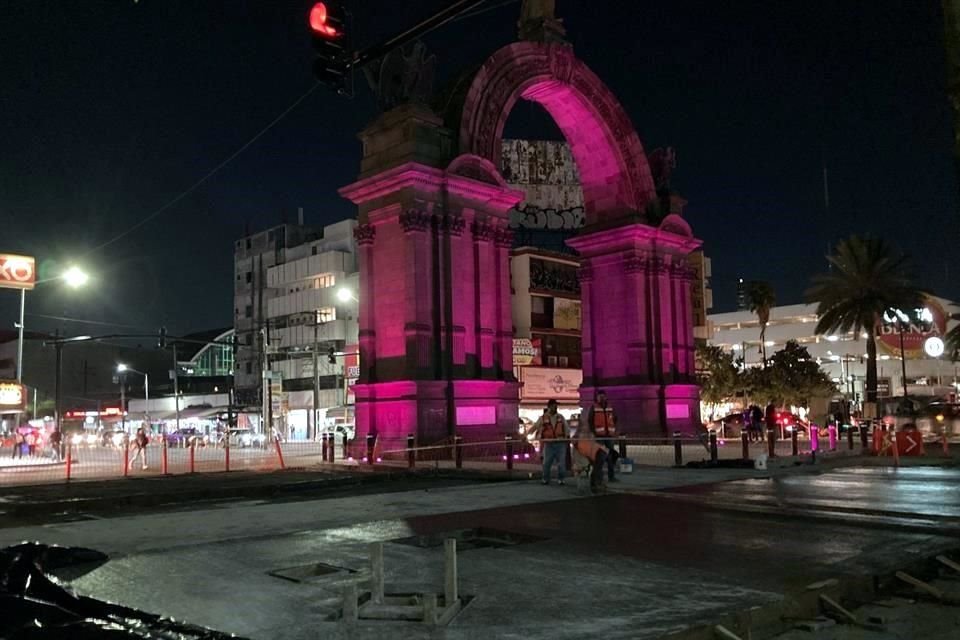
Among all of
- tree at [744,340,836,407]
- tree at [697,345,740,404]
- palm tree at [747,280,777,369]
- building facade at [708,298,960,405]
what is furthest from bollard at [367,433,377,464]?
building facade at [708,298,960,405]

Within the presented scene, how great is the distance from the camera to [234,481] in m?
20.6

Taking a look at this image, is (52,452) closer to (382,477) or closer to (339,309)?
(382,477)

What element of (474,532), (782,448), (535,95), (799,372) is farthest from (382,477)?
(799,372)

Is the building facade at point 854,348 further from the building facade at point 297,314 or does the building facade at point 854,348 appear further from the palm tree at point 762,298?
the building facade at point 297,314

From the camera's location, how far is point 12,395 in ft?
118

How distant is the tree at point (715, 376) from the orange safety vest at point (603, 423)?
43.8 meters

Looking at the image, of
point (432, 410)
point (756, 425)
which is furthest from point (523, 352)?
point (432, 410)

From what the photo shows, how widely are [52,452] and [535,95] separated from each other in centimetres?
2685

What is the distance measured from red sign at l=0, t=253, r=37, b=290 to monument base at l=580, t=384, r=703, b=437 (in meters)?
20.5

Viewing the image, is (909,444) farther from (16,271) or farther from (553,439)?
(16,271)

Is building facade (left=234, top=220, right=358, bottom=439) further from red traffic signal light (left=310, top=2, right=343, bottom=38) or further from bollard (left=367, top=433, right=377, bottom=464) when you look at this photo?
red traffic signal light (left=310, top=2, right=343, bottom=38)

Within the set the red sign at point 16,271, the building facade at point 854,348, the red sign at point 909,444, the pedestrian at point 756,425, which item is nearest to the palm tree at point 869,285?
the pedestrian at point 756,425

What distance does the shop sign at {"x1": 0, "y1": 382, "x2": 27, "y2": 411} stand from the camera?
35625mm

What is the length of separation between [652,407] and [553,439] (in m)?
18.4
